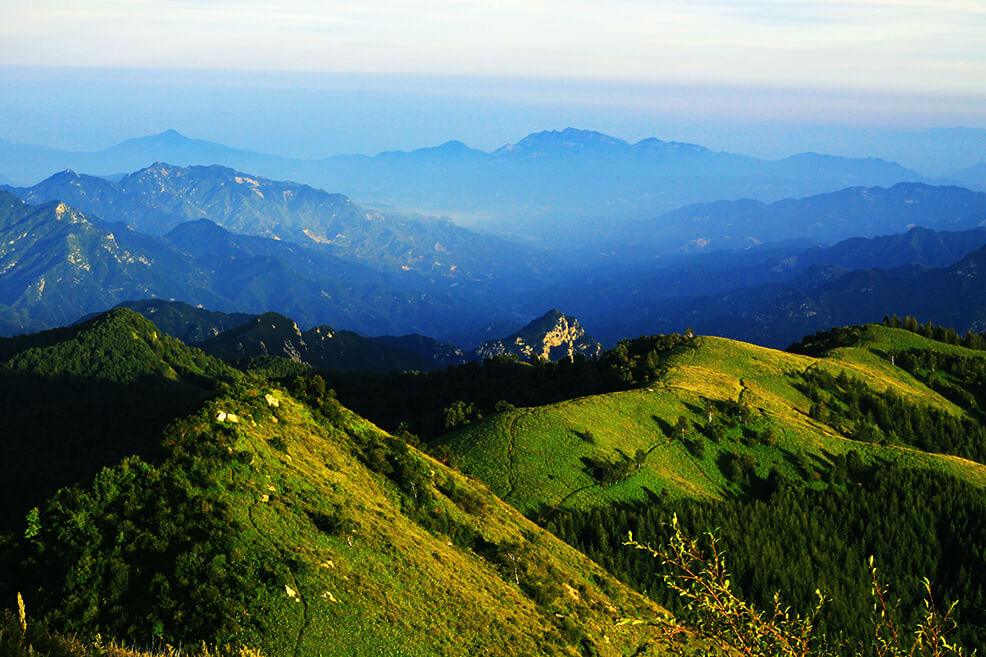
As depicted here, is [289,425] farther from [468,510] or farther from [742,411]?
[742,411]

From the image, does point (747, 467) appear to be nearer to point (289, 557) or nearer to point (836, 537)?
point (836, 537)

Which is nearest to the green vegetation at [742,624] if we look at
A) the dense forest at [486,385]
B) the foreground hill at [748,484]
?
the foreground hill at [748,484]

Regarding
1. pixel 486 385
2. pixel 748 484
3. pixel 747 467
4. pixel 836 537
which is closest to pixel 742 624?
pixel 836 537

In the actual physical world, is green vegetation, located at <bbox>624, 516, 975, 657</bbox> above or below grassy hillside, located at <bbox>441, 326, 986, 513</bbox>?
above

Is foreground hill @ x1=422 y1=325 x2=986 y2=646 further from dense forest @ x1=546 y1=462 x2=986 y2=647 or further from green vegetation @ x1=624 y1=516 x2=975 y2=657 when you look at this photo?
green vegetation @ x1=624 y1=516 x2=975 y2=657

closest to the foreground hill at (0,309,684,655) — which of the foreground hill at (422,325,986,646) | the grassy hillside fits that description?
the foreground hill at (422,325,986,646)

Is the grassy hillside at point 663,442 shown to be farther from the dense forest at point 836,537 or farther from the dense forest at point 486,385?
the dense forest at point 486,385
